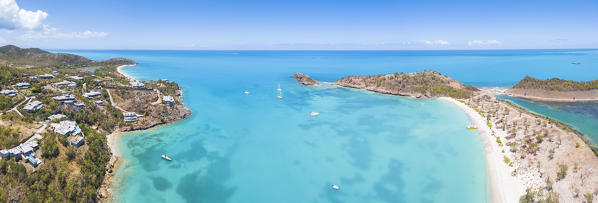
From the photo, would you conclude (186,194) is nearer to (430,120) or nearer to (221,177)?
(221,177)

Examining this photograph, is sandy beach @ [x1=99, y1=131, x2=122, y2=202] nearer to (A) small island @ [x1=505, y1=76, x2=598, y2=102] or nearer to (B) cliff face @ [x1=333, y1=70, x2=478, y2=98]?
(B) cliff face @ [x1=333, y1=70, x2=478, y2=98]

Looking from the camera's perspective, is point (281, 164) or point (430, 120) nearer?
point (281, 164)

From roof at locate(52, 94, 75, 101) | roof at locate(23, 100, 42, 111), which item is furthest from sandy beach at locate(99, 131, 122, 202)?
roof at locate(52, 94, 75, 101)

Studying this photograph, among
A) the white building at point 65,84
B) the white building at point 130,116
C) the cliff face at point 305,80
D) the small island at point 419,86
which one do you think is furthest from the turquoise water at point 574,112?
the white building at point 65,84

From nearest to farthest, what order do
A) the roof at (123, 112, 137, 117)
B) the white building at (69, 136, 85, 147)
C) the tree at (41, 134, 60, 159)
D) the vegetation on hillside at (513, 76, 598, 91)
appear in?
the tree at (41, 134, 60, 159) → the white building at (69, 136, 85, 147) → the roof at (123, 112, 137, 117) → the vegetation on hillside at (513, 76, 598, 91)

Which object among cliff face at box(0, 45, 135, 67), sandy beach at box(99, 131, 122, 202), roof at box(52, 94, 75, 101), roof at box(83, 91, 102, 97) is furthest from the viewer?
cliff face at box(0, 45, 135, 67)

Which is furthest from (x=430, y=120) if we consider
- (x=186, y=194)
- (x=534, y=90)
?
(x=186, y=194)
